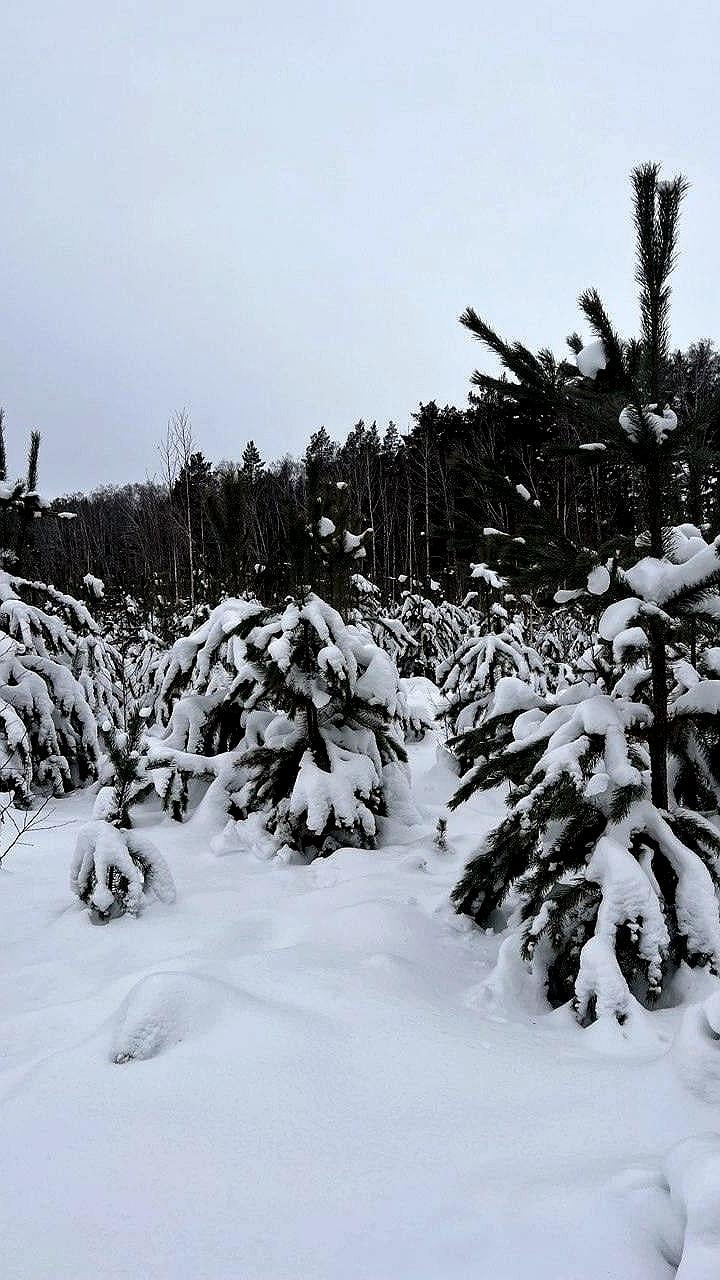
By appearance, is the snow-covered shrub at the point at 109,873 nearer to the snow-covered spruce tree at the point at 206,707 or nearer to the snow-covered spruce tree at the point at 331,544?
the snow-covered spruce tree at the point at 206,707

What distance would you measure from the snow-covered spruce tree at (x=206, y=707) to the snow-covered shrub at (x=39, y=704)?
143 cm

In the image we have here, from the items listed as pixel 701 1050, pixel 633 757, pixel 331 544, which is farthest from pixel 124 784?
pixel 701 1050

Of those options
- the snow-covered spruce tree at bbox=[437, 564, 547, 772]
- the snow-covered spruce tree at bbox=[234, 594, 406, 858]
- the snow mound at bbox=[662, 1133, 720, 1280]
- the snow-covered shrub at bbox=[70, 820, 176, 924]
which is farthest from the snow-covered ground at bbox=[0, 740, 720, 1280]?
the snow-covered spruce tree at bbox=[437, 564, 547, 772]

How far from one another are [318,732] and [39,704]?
3162 mm

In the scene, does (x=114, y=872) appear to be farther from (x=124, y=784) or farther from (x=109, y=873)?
(x=124, y=784)

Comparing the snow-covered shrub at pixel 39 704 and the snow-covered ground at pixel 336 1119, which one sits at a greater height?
the snow-covered shrub at pixel 39 704

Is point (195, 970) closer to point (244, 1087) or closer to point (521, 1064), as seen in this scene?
point (244, 1087)

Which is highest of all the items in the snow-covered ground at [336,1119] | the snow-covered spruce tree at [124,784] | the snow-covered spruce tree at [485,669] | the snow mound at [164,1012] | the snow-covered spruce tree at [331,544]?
the snow-covered spruce tree at [331,544]

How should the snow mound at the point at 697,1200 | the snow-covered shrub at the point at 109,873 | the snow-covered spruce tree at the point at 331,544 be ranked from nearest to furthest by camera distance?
the snow mound at the point at 697,1200, the snow-covered shrub at the point at 109,873, the snow-covered spruce tree at the point at 331,544

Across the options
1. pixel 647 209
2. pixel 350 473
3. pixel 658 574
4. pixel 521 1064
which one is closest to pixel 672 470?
pixel 658 574

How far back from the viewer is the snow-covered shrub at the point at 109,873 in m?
3.40

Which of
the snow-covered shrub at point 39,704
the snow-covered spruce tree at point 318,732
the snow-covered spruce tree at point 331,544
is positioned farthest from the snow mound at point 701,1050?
the snow-covered shrub at point 39,704

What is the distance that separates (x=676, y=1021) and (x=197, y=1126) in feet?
5.44

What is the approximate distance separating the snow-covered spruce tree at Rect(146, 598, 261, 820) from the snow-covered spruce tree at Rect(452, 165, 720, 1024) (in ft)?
8.60
